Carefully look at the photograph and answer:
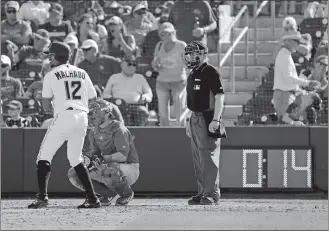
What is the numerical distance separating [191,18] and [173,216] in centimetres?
731

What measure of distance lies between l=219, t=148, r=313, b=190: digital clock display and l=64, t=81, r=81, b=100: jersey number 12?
335 centimetres

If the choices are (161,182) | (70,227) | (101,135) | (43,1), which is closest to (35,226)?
(70,227)

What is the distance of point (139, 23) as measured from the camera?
57.7 ft

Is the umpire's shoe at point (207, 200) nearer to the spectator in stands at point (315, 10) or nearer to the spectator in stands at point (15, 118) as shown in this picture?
the spectator in stands at point (15, 118)

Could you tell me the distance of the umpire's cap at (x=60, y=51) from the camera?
10930mm

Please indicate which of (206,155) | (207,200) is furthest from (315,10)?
(207,200)

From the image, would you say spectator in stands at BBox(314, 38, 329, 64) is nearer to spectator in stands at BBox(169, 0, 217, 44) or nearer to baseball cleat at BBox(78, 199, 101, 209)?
spectator in stands at BBox(169, 0, 217, 44)

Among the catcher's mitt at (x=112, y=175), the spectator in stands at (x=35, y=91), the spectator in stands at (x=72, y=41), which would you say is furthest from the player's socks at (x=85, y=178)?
the spectator in stands at (x=72, y=41)

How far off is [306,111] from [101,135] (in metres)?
4.04

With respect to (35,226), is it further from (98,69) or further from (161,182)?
(98,69)

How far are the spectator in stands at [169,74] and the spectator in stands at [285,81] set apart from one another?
1.47 m

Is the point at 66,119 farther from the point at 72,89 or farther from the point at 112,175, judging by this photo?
the point at 112,175

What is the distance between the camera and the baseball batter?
35.3ft

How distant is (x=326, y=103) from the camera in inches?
565
